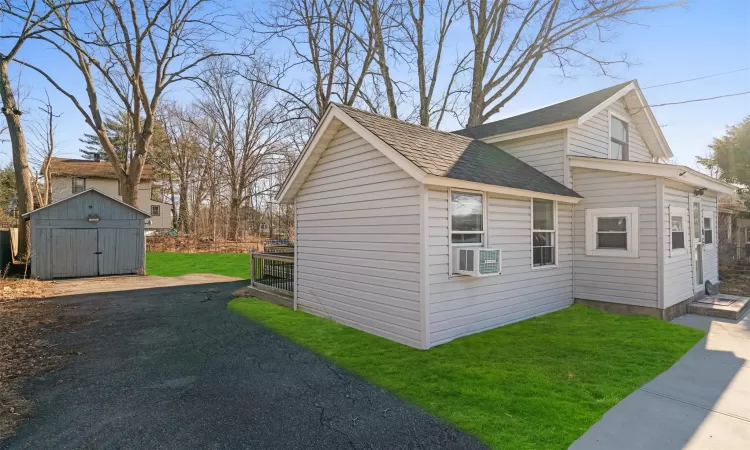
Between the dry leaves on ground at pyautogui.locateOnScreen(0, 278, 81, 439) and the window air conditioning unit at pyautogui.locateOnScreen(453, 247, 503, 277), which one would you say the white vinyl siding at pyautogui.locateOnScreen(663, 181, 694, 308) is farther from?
the dry leaves on ground at pyautogui.locateOnScreen(0, 278, 81, 439)

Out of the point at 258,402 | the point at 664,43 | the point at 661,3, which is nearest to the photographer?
the point at 258,402

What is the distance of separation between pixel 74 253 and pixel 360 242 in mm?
12700

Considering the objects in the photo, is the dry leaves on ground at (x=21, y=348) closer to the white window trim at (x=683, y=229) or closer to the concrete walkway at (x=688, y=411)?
the concrete walkway at (x=688, y=411)

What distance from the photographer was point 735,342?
5867 mm

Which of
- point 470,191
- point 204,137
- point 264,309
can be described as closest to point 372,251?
point 470,191

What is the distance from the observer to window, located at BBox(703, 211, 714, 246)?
9594 millimetres

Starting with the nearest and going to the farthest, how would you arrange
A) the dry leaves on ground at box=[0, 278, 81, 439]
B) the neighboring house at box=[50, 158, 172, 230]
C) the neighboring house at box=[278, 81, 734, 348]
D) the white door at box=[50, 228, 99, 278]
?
1. the dry leaves on ground at box=[0, 278, 81, 439]
2. the neighboring house at box=[278, 81, 734, 348]
3. the white door at box=[50, 228, 99, 278]
4. the neighboring house at box=[50, 158, 172, 230]

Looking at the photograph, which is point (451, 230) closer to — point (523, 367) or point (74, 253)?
point (523, 367)

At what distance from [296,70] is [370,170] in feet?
45.1

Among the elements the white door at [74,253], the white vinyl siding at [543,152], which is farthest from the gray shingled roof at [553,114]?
the white door at [74,253]

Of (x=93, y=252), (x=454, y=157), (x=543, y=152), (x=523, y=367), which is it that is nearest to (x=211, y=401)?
(x=523, y=367)

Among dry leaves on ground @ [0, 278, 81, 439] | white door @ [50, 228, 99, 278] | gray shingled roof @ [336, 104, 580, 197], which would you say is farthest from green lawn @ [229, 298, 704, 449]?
white door @ [50, 228, 99, 278]

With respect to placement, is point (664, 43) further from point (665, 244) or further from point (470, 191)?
point (470, 191)

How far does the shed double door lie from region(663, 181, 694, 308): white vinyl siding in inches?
670
